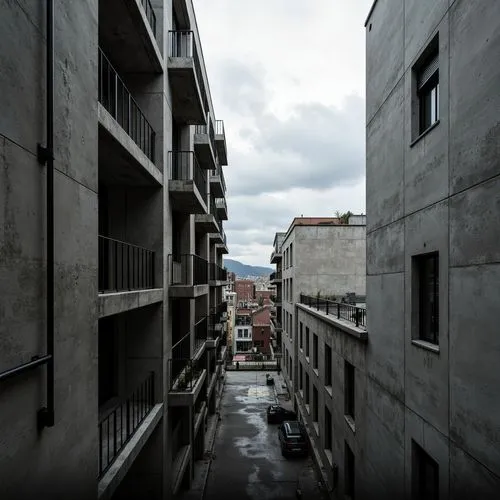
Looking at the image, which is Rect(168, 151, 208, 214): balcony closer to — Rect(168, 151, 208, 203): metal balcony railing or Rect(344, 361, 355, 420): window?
Rect(168, 151, 208, 203): metal balcony railing

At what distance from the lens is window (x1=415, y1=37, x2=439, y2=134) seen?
741 cm

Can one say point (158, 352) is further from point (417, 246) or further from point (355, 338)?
point (417, 246)

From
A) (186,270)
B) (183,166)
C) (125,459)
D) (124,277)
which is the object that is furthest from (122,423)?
(183,166)

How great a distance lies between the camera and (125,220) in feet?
33.2

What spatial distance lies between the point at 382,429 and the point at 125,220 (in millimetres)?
8343

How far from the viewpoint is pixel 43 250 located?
4262 mm

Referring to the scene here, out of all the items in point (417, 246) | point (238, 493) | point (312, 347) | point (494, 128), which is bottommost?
point (238, 493)

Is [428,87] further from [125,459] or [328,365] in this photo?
[328,365]

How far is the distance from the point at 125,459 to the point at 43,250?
4770 millimetres

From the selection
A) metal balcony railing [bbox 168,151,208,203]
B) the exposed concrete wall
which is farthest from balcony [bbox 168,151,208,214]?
the exposed concrete wall

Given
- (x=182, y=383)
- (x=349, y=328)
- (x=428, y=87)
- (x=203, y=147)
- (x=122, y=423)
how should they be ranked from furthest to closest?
(x=203, y=147)
(x=349, y=328)
(x=182, y=383)
(x=122, y=423)
(x=428, y=87)

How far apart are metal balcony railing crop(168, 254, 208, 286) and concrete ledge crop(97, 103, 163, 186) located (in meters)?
2.66

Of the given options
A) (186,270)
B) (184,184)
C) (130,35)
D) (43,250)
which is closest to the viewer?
(43,250)

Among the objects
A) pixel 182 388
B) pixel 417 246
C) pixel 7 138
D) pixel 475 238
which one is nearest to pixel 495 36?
pixel 475 238
